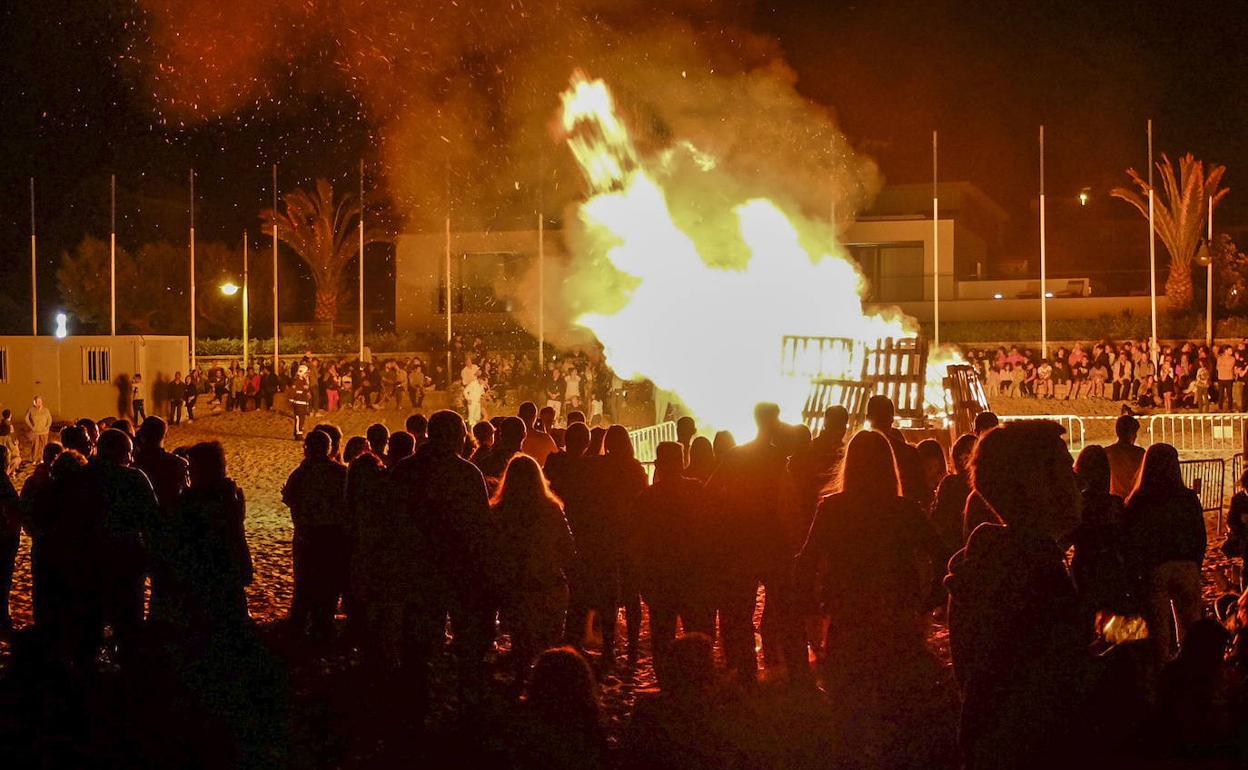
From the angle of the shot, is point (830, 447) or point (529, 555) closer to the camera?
point (529, 555)

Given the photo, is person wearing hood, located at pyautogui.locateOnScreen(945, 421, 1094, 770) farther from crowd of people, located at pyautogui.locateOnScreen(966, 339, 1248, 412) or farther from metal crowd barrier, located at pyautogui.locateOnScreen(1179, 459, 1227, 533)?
crowd of people, located at pyautogui.locateOnScreen(966, 339, 1248, 412)

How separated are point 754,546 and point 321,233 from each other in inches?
1440

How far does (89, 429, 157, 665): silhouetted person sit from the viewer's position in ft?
22.7

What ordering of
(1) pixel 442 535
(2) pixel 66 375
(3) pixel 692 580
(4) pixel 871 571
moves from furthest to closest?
(2) pixel 66 375
(3) pixel 692 580
(1) pixel 442 535
(4) pixel 871 571

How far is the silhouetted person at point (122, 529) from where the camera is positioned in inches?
273

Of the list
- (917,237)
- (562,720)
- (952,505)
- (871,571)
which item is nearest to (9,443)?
(952,505)

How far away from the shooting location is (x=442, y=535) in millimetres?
6605

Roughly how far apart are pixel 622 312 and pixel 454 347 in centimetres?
1206

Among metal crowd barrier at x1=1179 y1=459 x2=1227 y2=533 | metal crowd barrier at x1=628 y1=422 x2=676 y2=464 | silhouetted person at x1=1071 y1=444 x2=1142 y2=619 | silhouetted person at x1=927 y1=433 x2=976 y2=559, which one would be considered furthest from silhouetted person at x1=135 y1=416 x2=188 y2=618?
metal crowd barrier at x1=1179 y1=459 x2=1227 y2=533

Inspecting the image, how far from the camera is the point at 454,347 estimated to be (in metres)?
32.6

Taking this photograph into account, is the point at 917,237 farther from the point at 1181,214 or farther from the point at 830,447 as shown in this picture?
the point at 830,447

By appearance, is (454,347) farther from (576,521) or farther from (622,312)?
(576,521)

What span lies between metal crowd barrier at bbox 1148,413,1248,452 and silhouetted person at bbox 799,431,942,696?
1637 cm

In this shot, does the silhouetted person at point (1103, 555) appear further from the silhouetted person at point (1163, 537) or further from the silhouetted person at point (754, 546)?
the silhouetted person at point (754, 546)
